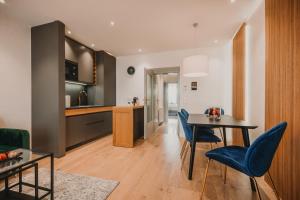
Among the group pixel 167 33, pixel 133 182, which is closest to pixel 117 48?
pixel 167 33

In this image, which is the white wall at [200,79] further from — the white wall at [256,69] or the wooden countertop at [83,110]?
the white wall at [256,69]

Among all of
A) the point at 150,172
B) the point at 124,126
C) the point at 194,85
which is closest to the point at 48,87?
the point at 124,126

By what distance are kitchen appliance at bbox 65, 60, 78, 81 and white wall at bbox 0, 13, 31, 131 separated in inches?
29.1

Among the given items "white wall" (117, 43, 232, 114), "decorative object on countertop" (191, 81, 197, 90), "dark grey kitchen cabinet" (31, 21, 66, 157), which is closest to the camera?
"dark grey kitchen cabinet" (31, 21, 66, 157)

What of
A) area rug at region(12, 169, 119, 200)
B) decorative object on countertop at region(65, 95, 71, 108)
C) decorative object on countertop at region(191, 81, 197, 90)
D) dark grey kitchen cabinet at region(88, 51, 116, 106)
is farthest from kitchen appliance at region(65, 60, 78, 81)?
decorative object on countertop at region(191, 81, 197, 90)

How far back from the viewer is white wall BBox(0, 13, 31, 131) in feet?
8.55

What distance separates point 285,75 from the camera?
1.55 meters

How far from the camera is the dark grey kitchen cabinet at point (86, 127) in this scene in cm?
313

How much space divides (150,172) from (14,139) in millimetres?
2016

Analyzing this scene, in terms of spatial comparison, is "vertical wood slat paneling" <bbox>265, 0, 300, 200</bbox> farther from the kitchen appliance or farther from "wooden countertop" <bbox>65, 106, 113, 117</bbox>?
the kitchen appliance

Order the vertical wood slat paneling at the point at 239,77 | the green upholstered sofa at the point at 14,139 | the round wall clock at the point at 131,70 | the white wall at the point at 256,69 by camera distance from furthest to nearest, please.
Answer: the round wall clock at the point at 131,70 < the vertical wood slat paneling at the point at 239,77 < the white wall at the point at 256,69 < the green upholstered sofa at the point at 14,139

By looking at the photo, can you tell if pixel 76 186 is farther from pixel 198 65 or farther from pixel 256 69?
pixel 256 69

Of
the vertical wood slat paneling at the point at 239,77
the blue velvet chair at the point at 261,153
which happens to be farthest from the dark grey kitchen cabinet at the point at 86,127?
the vertical wood slat paneling at the point at 239,77

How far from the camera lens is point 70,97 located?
3.96 metres
